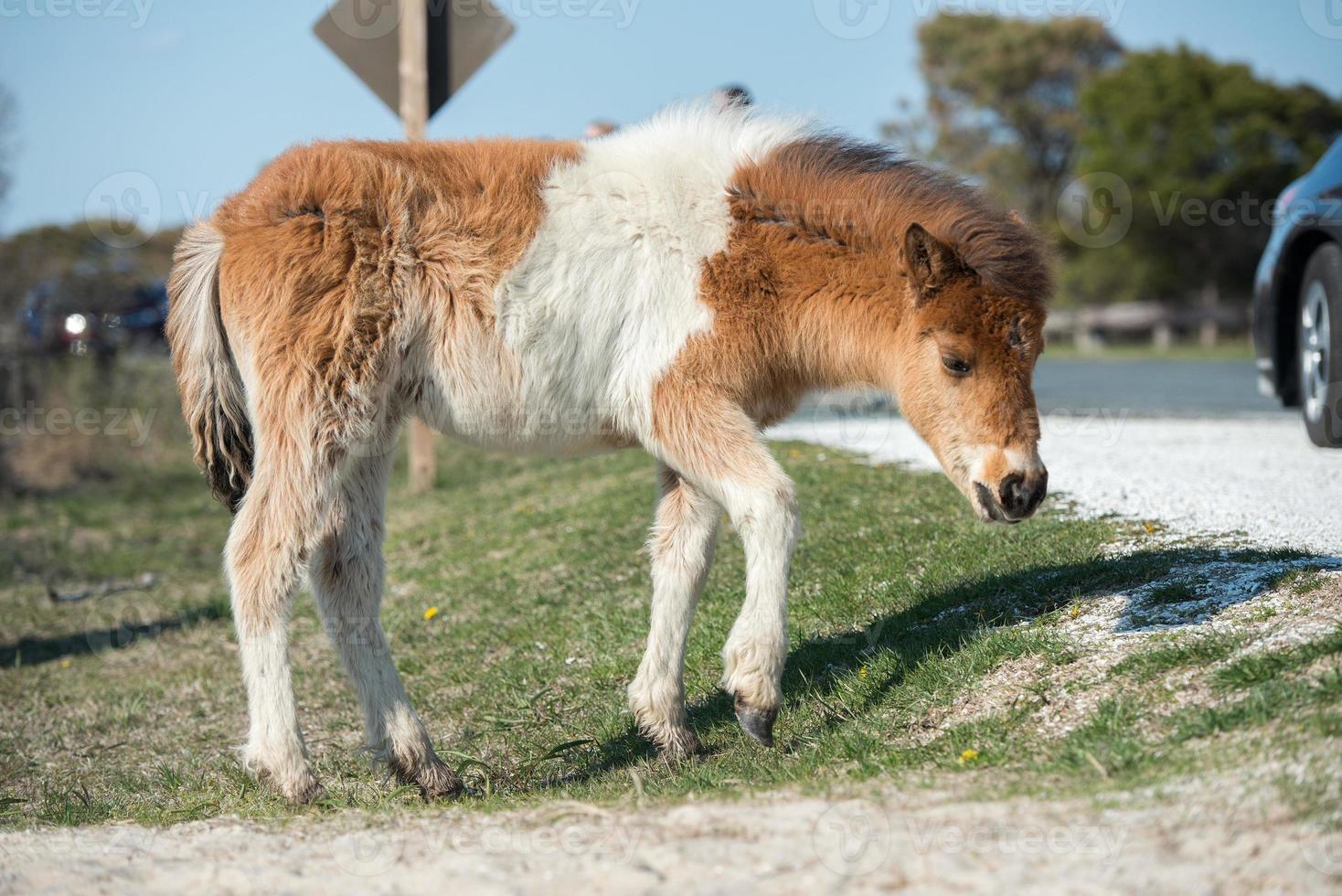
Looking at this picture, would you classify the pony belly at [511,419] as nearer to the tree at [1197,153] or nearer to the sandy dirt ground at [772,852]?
the sandy dirt ground at [772,852]

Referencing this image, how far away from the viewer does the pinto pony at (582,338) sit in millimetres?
4141

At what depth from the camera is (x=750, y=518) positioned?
404 centimetres

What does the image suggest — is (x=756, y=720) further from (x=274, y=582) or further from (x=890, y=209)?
(x=890, y=209)

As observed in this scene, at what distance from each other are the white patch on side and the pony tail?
3.86 ft

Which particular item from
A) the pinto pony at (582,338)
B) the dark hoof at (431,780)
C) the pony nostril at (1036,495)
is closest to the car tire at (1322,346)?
the pinto pony at (582,338)

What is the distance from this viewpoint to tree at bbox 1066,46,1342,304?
34.6m

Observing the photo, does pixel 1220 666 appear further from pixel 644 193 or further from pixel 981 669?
pixel 644 193

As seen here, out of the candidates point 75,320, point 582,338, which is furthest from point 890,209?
point 75,320

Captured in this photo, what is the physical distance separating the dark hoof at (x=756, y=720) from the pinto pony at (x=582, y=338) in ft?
0.04

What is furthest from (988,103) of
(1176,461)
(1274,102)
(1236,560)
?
(1236,560)

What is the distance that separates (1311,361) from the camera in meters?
7.65

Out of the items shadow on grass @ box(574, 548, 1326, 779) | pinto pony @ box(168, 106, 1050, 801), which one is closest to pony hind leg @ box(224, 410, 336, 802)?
pinto pony @ box(168, 106, 1050, 801)

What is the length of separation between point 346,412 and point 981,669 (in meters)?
Result: 2.55

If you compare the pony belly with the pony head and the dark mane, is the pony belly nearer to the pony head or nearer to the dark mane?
the dark mane
